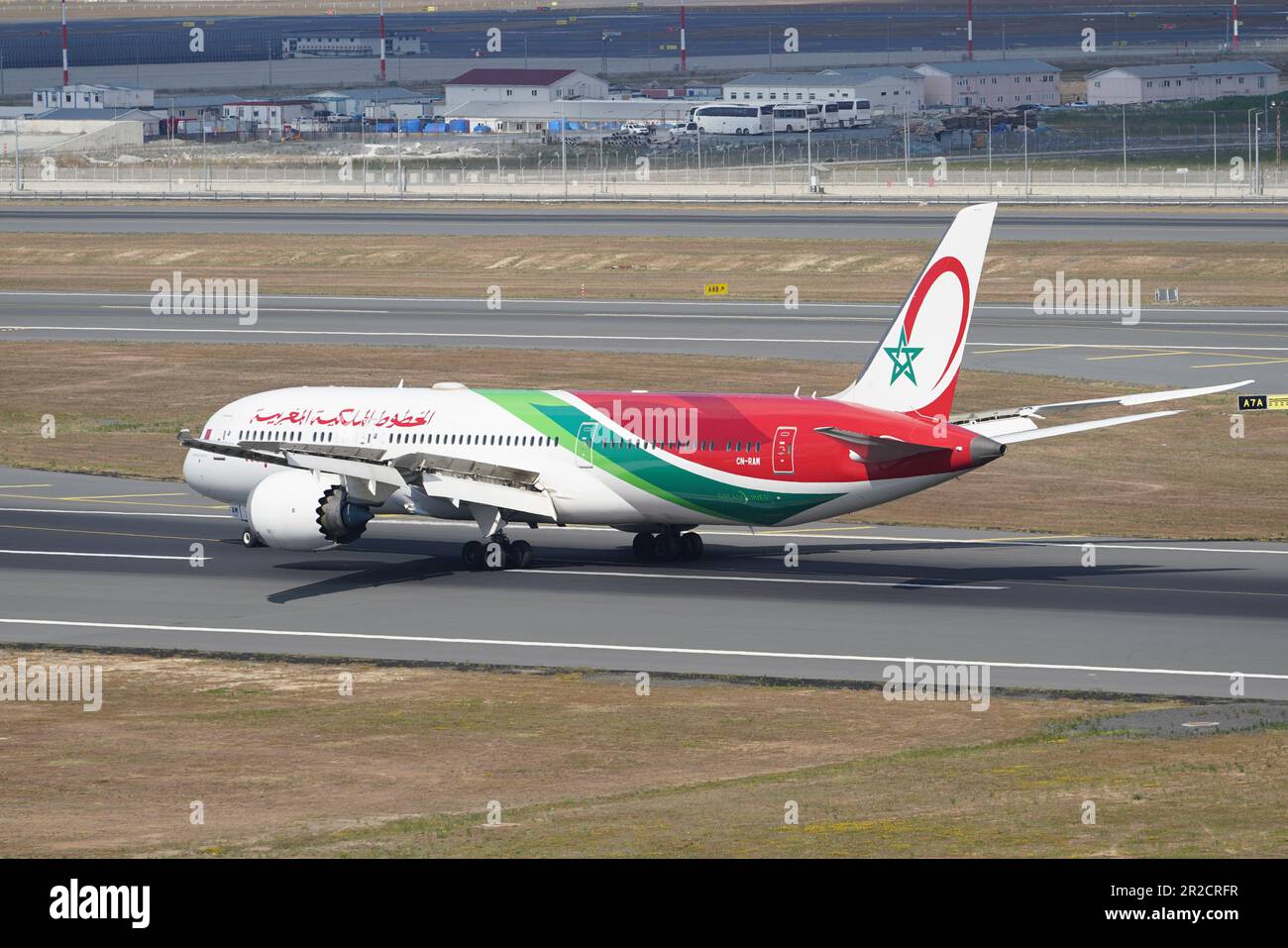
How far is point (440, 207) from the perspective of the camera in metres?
168

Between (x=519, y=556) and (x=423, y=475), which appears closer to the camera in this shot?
(x=423, y=475)

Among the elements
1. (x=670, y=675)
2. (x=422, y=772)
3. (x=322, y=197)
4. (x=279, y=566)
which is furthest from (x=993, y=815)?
(x=322, y=197)

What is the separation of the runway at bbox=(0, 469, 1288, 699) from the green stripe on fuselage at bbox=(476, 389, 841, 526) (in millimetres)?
2213

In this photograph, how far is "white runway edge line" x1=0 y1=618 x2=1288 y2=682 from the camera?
139 ft

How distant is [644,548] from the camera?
2234 inches

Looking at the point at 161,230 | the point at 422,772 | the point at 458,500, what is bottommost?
the point at 422,772

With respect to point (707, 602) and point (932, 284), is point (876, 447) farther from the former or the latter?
point (707, 602)

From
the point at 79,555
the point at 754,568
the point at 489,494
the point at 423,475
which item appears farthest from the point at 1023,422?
the point at 79,555

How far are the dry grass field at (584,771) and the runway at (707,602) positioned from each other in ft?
8.09

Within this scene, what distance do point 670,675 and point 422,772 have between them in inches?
A: 380

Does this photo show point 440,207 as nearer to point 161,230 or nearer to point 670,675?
point 161,230

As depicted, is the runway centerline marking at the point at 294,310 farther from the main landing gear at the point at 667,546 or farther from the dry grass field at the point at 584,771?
the dry grass field at the point at 584,771

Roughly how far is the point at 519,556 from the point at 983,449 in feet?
47.5

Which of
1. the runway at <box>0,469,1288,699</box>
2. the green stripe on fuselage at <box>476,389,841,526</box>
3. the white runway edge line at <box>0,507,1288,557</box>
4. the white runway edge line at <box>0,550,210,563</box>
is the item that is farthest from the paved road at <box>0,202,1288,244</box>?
the white runway edge line at <box>0,550,210,563</box>
